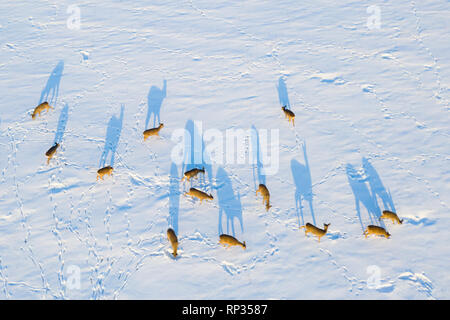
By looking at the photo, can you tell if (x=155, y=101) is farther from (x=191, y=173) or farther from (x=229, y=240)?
(x=229, y=240)

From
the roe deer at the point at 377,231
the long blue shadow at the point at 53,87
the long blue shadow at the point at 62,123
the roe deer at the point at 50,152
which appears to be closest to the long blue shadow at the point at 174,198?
the roe deer at the point at 50,152

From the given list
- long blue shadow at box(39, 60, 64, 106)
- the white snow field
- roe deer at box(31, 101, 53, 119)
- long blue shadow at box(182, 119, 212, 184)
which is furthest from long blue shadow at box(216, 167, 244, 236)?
long blue shadow at box(39, 60, 64, 106)

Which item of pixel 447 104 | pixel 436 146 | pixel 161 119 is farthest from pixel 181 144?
pixel 447 104

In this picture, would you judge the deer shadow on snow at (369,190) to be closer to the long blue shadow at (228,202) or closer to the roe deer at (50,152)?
the long blue shadow at (228,202)

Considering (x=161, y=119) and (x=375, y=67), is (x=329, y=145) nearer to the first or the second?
(x=375, y=67)
